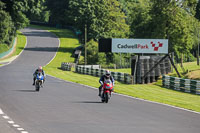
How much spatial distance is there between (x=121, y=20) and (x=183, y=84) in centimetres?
6268

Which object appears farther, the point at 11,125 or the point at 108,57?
the point at 108,57

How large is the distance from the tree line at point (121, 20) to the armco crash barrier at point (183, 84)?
28313 millimetres

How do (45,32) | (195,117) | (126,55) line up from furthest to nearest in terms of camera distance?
(45,32)
(126,55)
(195,117)

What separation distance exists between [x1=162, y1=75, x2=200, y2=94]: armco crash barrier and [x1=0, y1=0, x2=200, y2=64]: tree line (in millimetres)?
28313

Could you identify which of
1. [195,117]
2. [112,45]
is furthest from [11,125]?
[112,45]

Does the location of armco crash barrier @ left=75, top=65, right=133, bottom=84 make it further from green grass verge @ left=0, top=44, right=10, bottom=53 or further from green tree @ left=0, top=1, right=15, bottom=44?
green grass verge @ left=0, top=44, right=10, bottom=53

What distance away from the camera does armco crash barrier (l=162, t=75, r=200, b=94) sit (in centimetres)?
3434

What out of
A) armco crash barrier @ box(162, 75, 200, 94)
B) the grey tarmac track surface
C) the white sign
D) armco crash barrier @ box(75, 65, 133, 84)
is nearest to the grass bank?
armco crash barrier @ box(75, 65, 133, 84)

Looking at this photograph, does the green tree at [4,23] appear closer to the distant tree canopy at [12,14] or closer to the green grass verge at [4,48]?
the distant tree canopy at [12,14]

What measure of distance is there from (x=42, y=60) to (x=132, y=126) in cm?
6540

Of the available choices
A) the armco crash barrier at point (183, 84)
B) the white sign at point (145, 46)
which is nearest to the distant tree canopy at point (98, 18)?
the white sign at point (145, 46)

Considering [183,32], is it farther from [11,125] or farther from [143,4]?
[11,125]

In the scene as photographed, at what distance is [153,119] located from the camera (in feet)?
48.8

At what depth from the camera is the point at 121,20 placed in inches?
3848
